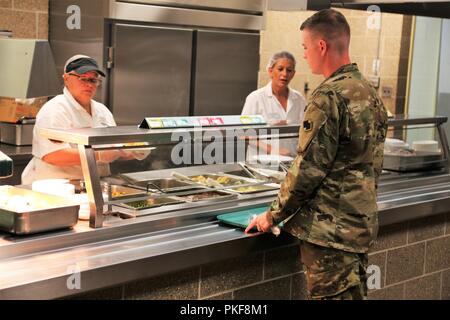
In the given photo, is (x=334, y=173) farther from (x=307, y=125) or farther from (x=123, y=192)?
(x=123, y=192)

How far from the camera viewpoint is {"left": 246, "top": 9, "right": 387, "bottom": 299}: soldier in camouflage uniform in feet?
8.66

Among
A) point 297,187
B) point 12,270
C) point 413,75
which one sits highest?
point 413,75

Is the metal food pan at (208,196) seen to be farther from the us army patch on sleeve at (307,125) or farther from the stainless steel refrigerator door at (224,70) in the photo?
the stainless steel refrigerator door at (224,70)

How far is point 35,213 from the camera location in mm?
2484

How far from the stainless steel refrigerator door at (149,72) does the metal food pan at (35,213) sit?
84.1 inches

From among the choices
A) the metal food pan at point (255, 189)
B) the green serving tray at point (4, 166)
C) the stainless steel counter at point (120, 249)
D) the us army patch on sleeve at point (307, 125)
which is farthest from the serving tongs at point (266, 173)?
the green serving tray at point (4, 166)

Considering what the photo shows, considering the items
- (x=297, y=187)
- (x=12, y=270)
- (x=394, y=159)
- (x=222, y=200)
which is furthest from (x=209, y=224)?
(x=394, y=159)

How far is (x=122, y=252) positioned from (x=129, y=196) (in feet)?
1.21

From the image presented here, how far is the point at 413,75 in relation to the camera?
6613mm

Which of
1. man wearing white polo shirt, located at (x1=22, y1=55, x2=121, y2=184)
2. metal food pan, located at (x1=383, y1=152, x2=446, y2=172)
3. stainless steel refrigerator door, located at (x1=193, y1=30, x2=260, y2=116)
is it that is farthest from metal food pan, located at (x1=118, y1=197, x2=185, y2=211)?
stainless steel refrigerator door, located at (x1=193, y1=30, x2=260, y2=116)

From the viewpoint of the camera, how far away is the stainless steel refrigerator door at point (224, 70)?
520cm

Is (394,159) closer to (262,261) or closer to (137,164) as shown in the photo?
(262,261)

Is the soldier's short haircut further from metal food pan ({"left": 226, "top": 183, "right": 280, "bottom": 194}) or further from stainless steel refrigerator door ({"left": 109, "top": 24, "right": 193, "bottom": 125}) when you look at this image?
stainless steel refrigerator door ({"left": 109, "top": 24, "right": 193, "bottom": 125})

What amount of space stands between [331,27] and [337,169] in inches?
22.6
